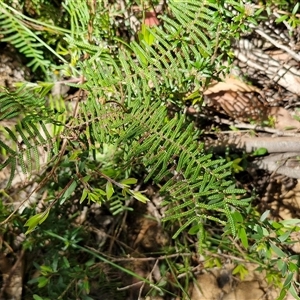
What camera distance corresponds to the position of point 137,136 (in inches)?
45.1

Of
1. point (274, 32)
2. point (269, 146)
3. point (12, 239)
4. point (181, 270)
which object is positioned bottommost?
point (181, 270)

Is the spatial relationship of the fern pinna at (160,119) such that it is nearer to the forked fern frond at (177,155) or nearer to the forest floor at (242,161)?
the forked fern frond at (177,155)

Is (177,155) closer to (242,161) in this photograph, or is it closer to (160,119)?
(160,119)

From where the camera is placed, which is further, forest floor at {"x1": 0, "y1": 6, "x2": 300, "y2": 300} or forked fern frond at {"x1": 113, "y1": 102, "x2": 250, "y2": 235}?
forest floor at {"x1": 0, "y1": 6, "x2": 300, "y2": 300}

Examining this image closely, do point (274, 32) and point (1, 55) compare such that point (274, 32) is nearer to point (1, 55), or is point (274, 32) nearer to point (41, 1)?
point (41, 1)

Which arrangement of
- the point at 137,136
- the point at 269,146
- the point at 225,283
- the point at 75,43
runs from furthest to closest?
the point at 225,283 → the point at 269,146 → the point at 75,43 → the point at 137,136

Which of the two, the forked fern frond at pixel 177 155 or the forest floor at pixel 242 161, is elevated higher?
the forked fern frond at pixel 177 155

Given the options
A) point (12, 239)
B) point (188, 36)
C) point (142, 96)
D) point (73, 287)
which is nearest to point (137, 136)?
point (142, 96)

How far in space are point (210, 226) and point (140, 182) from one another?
318 mm

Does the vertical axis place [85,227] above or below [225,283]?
above

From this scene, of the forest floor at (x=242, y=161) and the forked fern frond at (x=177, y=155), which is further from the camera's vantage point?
the forest floor at (x=242, y=161)

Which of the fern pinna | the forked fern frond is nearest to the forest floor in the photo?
the fern pinna

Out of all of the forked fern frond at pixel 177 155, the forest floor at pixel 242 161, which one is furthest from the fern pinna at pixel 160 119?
the forest floor at pixel 242 161

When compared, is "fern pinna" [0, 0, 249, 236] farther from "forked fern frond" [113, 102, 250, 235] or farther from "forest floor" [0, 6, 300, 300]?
"forest floor" [0, 6, 300, 300]
